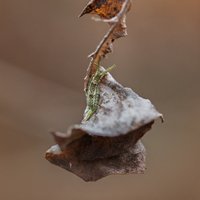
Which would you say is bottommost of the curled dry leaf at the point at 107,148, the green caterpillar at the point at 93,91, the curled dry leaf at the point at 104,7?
the curled dry leaf at the point at 107,148

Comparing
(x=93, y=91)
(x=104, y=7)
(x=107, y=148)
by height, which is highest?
(x=104, y=7)

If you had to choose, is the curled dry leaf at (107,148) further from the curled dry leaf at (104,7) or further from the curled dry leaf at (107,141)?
the curled dry leaf at (104,7)

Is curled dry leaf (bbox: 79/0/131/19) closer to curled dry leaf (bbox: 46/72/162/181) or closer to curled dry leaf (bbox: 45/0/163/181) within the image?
curled dry leaf (bbox: 45/0/163/181)

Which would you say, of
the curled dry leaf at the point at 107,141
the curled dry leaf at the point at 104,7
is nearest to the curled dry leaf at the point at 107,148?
the curled dry leaf at the point at 107,141

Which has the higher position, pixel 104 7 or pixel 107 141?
pixel 104 7

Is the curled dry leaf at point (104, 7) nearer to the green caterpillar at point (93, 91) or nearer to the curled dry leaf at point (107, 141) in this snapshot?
the curled dry leaf at point (107, 141)

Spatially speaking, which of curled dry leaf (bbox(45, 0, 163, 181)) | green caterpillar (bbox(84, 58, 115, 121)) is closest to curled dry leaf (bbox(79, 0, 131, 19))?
curled dry leaf (bbox(45, 0, 163, 181))

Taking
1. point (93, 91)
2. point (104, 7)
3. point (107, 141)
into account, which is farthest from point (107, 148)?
point (104, 7)

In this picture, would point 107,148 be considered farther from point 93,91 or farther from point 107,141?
point 93,91

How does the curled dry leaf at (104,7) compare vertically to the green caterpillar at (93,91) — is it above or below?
above
